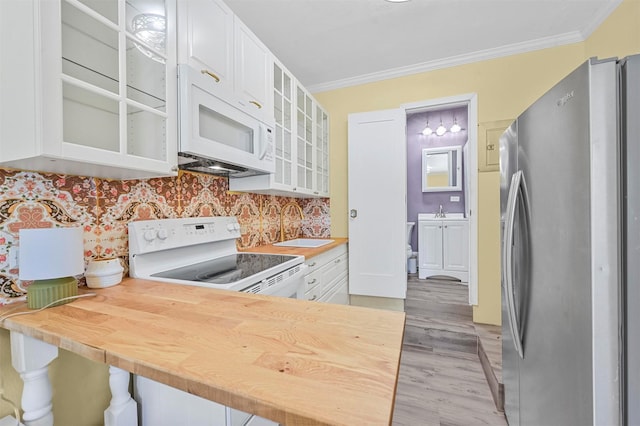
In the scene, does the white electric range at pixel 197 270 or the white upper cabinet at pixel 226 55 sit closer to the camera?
the white electric range at pixel 197 270

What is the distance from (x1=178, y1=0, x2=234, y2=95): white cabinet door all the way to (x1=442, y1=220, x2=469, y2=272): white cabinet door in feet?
11.7

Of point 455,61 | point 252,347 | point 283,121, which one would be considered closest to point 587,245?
point 252,347

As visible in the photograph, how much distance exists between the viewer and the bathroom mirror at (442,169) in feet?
13.8

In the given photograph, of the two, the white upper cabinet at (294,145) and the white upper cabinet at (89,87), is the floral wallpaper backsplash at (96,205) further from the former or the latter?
the white upper cabinet at (294,145)

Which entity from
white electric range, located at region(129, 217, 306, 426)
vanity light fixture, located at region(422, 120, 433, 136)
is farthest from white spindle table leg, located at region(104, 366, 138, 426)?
vanity light fixture, located at region(422, 120, 433, 136)

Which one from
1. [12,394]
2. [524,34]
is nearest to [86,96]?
[12,394]

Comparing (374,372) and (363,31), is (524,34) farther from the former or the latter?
(374,372)

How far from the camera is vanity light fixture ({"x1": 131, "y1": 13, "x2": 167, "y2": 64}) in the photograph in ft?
3.41

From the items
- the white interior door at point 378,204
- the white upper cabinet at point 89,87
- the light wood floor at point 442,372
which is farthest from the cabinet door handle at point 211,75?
the light wood floor at point 442,372

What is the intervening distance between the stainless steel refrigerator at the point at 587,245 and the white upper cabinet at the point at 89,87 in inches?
55.6

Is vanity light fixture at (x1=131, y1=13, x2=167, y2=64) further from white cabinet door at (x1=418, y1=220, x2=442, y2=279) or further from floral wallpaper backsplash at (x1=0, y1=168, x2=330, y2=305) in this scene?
white cabinet door at (x1=418, y1=220, x2=442, y2=279)

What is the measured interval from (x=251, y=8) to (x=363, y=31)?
2.86 ft

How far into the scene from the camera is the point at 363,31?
2.11m

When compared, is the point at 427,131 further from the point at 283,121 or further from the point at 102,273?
the point at 102,273
